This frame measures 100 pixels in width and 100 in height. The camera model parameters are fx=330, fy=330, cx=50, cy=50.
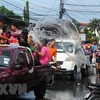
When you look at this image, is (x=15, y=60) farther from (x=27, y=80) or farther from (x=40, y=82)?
(x=40, y=82)

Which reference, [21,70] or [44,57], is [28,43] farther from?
[21,70]

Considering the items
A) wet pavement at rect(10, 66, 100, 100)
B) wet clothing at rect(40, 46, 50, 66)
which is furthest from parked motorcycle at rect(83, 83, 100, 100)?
wet clothing at rect(40, 46, 50, 66)

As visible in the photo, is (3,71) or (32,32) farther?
(32,32)

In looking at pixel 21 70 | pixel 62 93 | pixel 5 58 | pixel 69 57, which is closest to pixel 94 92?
pixel 21 70

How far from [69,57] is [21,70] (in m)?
7.64

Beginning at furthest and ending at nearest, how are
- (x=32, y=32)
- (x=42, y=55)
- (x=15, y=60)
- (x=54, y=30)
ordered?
(x=54, y=30) < (x=32, y=32) < (x=42, y=55) < (x=15, y=60)

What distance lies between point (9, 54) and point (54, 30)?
6582 millimetres

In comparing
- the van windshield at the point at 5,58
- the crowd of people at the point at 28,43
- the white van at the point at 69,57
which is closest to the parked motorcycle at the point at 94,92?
the van windshield at the point at 5,58

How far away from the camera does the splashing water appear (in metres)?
14.6

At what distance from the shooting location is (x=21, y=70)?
8828 mm

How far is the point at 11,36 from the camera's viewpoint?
39.2 feet

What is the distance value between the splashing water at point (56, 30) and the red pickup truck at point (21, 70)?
3.75 metres

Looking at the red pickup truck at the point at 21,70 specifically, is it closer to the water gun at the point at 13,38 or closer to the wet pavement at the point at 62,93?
the wet pavement at the point at 62,93

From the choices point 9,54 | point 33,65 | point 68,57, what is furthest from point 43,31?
point 9,54
